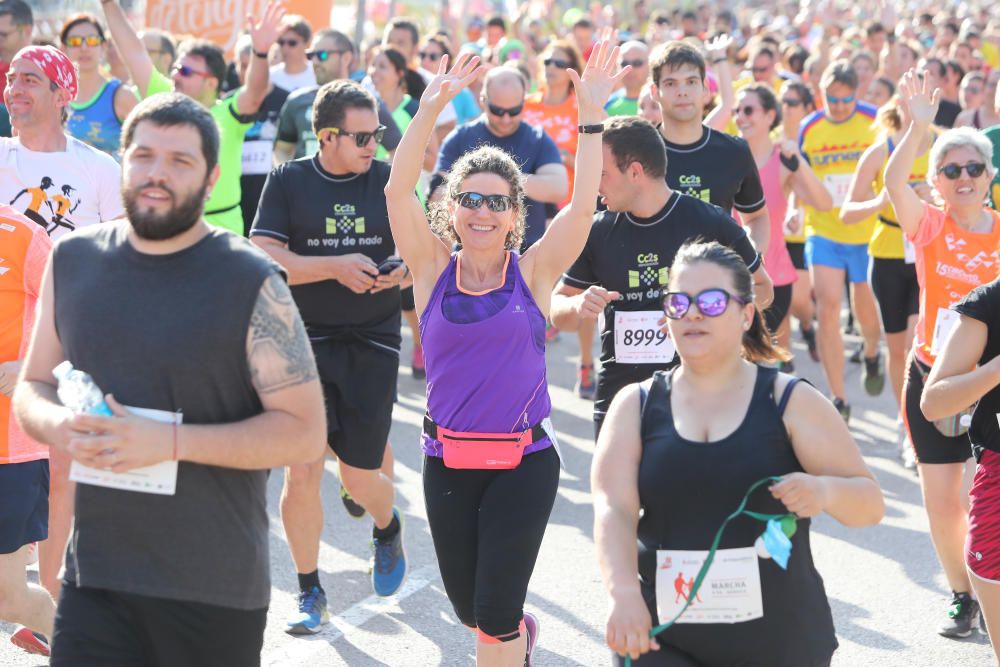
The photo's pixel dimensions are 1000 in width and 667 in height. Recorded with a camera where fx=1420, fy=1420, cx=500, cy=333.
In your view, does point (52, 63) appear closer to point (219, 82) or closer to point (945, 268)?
point (219, 82)

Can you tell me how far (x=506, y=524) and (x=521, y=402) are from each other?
0.40 m

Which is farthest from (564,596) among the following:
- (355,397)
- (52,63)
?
(52,63)

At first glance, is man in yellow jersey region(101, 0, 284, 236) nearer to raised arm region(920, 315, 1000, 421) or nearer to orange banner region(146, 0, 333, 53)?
orange banner region(146, 0, 333, 53)

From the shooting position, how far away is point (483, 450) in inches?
181

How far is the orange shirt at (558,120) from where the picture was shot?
1102 centimetres

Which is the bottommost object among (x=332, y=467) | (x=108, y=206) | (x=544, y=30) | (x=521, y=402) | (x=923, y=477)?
(x=332, y=467)

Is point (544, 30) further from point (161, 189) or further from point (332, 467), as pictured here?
point (161, 189)

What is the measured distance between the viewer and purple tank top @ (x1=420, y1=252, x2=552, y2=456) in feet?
15.0

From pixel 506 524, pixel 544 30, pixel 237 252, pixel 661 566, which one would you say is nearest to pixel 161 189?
pixel 237 252

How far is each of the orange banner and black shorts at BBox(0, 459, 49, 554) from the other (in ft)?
29.8

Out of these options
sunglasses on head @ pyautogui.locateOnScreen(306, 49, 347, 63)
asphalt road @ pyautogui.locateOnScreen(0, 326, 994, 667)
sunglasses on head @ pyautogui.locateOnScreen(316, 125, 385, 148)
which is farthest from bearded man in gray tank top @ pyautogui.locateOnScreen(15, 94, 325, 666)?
sunglasses on head @ pyautogui.locateOnScreen(306, 49, 347, 63)

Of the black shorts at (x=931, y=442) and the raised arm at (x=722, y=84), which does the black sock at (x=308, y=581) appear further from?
the raised arm at (x=722, y=84)

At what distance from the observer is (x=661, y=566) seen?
134 inches

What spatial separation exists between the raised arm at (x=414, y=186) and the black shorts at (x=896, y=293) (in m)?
4.60
